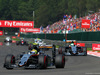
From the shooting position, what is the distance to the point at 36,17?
13125cm

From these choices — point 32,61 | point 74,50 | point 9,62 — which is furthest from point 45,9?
point 9,62

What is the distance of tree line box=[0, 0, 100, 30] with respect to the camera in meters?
97.2

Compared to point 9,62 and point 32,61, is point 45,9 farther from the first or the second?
point 9,62

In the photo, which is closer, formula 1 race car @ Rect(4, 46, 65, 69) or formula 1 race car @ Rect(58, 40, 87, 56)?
formula 1 race car @ Rect(4, 46, 65, 69)

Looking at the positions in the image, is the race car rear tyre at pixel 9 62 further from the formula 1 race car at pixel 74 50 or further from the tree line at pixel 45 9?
the tree line at pixel 45 9

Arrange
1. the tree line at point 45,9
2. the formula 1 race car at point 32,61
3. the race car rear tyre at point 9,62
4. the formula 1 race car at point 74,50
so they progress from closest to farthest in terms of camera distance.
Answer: the formula 1 race car at point 32,61, the race car rear tyre at point 9,62, the formula 1 race car at point 74,50, the tree line at point 45,9

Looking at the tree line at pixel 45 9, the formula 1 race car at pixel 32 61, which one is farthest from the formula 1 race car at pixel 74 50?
the tree line at pixel 45 9

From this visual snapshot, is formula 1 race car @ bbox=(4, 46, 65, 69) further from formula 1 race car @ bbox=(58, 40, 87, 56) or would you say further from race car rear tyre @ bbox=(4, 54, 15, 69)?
formula 1 race car @ bbox=(58, 40, 87, 56)

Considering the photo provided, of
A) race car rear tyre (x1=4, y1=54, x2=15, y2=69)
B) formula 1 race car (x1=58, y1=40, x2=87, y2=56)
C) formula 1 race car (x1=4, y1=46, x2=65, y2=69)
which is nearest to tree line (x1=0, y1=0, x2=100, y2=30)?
formula 1 race car (x1=58, y1=40, x2=87, y2=56)

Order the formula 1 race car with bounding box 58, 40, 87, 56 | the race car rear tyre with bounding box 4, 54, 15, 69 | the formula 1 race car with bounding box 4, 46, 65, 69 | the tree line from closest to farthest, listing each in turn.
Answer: the formula 1 race car with bounding box 4, 46, 65, 69 → the race car rear tyre with bounding box 4, 54, 15, 69 → the formula 1 race car with bounding box 58, 40, 87, 56 → the tree line

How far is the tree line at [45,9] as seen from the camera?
97.2m

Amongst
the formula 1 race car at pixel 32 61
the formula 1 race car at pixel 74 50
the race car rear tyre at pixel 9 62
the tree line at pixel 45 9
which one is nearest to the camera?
the formula 1 race car at pixel 32 61

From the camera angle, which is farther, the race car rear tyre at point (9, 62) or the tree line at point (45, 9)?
the tree line at point (45, 9)

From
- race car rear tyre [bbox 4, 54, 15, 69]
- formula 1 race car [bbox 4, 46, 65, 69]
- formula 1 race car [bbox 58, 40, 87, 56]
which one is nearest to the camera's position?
formula 1 race car [bbox 4, 46, 65, 69]
